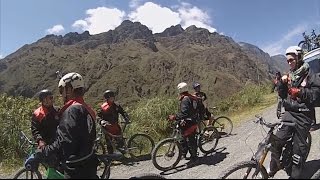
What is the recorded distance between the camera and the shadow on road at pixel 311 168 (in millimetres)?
6922

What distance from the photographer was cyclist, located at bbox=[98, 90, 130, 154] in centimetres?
1085

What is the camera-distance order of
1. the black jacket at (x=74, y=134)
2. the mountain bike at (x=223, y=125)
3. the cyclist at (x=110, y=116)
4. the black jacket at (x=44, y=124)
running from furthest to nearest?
1. the mountain bike at (x=223, y=125)
2. the cyclist at (x=110, y=116)
3. the black jacket at (x=44, y=124)
4. the black jacket at (x=74, y=134)

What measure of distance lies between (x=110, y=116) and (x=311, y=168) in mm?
5249

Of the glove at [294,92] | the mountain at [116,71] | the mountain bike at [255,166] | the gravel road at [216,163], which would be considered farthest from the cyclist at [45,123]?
the mountain at [116,71]

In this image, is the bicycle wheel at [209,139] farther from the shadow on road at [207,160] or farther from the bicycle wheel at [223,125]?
the bicycle wheel at [223,125]

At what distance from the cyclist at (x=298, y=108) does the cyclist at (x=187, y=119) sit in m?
3.21

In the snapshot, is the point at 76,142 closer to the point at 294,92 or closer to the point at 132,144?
the point at 294,92

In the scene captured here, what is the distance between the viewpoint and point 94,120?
15.4 feet

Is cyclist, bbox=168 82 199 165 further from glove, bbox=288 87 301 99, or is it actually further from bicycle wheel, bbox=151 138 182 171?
glove, bbox=288 87 301 99

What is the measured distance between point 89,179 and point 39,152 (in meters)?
0.62

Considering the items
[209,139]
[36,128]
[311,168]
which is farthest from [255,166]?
[209,139]

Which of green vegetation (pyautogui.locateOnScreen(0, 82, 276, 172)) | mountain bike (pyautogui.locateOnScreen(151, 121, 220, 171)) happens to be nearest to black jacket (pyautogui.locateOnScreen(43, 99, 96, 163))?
mountain bike (pyautogui.locateOnScreen(151, 121, 220, 171))

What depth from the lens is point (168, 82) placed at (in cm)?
15812

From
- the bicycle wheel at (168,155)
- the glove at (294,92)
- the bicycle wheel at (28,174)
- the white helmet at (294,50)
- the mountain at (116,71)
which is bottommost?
the bicycle wheel at (168,155)
